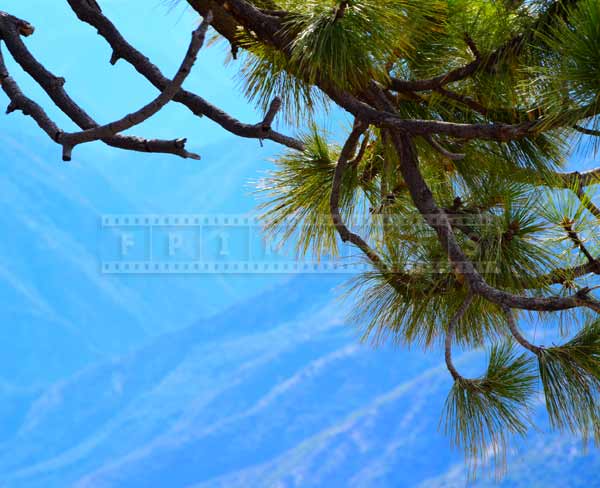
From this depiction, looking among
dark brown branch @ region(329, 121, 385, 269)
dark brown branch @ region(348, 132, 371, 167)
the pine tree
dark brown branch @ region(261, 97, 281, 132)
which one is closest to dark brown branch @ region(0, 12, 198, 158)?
the pine tree

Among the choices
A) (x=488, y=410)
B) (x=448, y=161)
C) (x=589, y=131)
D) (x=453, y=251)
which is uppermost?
(x=448, y=161)

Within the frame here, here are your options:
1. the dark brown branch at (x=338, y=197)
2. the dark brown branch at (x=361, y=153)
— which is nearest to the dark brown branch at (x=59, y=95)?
the dark brown branch at (x=338, y=197)

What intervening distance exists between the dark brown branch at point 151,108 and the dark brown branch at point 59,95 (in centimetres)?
4

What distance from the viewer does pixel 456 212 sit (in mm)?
1277

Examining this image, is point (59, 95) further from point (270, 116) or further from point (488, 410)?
point (488, 410)

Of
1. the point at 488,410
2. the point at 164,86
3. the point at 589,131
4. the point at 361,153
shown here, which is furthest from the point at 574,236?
the point at 164,86

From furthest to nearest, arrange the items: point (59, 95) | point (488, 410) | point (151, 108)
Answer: point (488, 410)
point (59, 95)
point (151, 108)

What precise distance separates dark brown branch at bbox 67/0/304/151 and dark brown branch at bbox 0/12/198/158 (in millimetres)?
94

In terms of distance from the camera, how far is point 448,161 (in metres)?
1.43

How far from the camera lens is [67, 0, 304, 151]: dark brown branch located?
974 mm

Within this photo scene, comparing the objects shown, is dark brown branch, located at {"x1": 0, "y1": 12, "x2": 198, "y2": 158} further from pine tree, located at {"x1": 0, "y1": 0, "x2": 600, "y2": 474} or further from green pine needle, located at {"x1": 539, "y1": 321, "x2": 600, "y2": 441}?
green pine needle, located at {"x1": 539, "y1": 321, "x2": 600, "y2": 441}

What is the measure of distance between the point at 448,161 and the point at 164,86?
54 centimetres

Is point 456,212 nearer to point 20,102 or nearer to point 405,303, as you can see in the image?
point 405,303

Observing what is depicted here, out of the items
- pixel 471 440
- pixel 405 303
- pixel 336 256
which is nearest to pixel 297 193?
pixel 336 256
